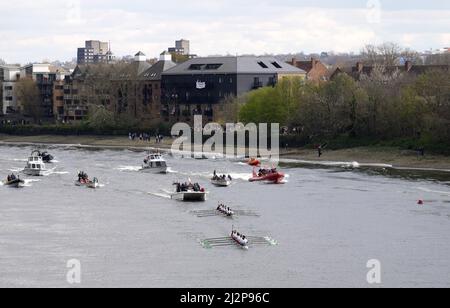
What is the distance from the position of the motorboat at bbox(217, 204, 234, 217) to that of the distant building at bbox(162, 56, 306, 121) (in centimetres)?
8524

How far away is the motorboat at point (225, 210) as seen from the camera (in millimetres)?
78688

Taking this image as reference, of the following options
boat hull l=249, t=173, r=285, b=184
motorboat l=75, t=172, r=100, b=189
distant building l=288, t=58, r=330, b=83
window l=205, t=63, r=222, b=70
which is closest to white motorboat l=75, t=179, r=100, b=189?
motorboat l=75, t=172, r=100, b=189

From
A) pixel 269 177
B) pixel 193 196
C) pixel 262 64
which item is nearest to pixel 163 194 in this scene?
pixel 193 196

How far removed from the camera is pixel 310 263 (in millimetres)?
61250

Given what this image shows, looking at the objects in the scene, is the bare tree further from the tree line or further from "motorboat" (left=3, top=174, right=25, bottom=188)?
"motorboat" (left=3, top=174, right=25, bottom=188)

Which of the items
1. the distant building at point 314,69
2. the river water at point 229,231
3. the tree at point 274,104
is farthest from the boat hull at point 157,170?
the distant building at point 314,69

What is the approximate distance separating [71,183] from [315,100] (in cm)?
4297

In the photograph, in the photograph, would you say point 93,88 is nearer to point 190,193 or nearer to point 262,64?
point 262,64

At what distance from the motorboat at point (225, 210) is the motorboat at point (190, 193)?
746 centimetres

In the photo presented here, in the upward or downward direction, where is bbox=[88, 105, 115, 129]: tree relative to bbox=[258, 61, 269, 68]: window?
downward

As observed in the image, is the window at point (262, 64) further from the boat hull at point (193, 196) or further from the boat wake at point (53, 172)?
the boat hull at point (193, 196)

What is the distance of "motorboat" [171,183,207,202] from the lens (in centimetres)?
8812
